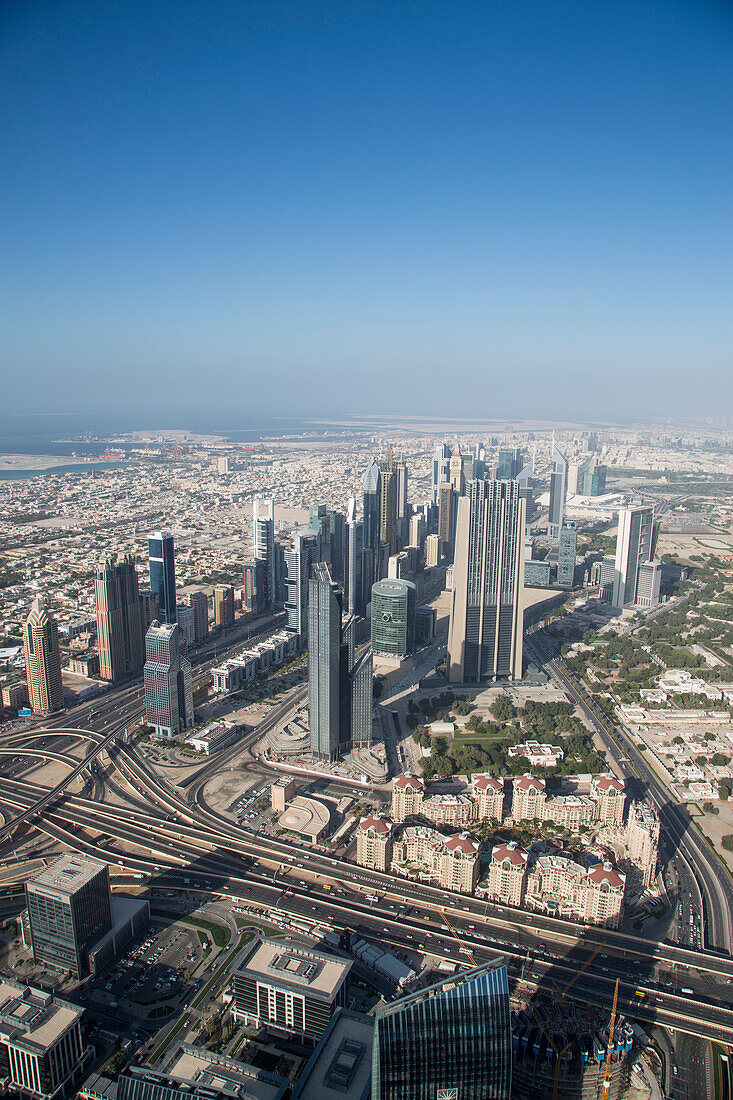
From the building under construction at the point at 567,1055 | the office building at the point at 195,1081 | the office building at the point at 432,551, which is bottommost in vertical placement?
the building under construction at the point at 567,1055

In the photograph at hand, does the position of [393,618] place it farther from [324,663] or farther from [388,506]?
[388,506]

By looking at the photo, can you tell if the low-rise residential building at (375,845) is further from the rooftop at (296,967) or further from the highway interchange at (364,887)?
the rooftop at (296,967)

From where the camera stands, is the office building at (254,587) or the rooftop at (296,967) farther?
the office building at (254,587)

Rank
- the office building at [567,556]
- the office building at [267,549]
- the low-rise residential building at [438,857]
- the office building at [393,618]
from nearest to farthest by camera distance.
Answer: the low-rise residential building at [438,857] < the office building at [393,618] < the office building at [267,549] < the office building at [567,556]

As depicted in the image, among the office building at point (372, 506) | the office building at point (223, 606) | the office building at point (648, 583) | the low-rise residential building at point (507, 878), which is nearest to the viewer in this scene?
the low-rise residential building at point (507, 878)

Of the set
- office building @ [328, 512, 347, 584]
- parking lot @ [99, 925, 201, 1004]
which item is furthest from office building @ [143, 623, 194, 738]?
office building @ [328, 512, 347, 584]

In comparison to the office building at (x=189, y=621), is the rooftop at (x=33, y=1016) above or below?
below

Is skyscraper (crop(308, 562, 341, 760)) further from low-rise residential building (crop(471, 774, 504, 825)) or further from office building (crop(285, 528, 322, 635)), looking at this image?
office building (crop(285, 528, 322, 635))

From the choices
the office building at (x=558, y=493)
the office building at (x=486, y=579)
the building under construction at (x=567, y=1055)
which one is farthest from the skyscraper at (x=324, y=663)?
the office building at (x=558, y=493)
